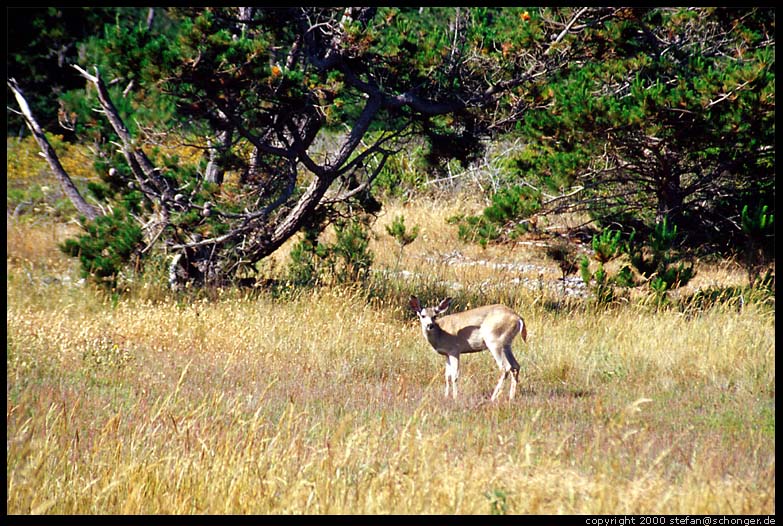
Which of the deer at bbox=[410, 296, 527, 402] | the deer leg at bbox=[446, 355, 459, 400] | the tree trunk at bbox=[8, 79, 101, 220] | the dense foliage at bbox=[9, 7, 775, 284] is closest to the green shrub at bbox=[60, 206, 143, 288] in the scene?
the dense foliage at bbox=[9, 7, 775, 284]

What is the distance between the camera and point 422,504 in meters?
4.23

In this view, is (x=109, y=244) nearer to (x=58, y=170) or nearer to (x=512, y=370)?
(x=58, y=170)

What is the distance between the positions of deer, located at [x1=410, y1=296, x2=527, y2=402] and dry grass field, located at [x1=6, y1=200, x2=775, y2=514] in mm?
305

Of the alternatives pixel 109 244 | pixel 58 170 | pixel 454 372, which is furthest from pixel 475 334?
pixel 58 170

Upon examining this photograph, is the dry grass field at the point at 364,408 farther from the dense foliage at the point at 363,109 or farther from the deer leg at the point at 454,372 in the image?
the dense foliage at the point at 363,109

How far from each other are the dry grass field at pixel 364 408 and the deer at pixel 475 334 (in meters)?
0.30

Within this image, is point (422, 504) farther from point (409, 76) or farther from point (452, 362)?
point (409, 76)

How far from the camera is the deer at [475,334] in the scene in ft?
22.5

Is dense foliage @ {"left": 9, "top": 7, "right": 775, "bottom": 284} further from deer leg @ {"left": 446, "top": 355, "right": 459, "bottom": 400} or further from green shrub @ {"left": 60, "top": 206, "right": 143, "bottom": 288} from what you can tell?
deer leg @ {"left": 446, "top": 355, "right": 459, "bottom": 400}

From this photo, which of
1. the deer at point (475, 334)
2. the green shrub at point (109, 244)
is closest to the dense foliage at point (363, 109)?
the green shrub at point (109, 244)

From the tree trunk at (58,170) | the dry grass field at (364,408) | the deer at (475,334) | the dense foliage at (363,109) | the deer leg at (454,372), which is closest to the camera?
the dry grass field at (364,408)

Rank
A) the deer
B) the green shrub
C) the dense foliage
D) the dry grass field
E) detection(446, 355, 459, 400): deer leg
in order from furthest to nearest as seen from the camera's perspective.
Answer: the green shrub, the dense foliage, the deer, detection(446, 355, 459, 400): deer leg, the dry grass field

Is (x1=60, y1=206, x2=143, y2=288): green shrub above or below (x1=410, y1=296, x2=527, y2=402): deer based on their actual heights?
below

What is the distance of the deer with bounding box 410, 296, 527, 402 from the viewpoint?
6.84m
